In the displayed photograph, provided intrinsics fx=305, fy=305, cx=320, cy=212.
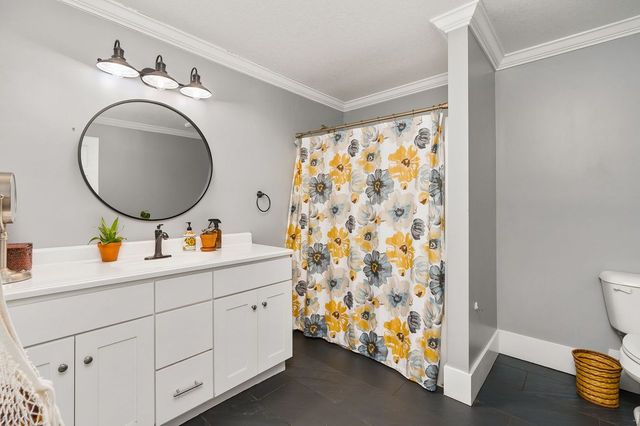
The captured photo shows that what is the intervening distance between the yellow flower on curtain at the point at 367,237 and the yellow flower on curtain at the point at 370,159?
0.45 m

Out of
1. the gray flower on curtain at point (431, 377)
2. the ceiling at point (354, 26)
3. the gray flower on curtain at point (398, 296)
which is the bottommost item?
the gray flower on curtain at point (431, 377)

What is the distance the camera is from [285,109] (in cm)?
289

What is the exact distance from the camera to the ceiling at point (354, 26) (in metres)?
1.83

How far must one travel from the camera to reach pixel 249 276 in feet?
6.31

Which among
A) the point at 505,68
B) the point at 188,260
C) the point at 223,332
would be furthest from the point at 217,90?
the point at 505,68

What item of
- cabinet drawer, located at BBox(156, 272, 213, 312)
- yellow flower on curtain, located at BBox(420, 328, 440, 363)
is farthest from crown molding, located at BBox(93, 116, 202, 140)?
yellow flower on curtain, located at BBox(420, 328, 440, 363)

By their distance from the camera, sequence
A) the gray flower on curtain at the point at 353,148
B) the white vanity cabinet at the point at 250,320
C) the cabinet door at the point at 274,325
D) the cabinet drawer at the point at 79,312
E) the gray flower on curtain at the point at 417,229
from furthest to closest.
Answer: the gray flower on curtain at the point at 353,148
the gray flower on curtain at the point at 417,229
the cabinet door at the point at 274,325
the white vanity cabinet at the point at 250,320
the cabinet drawer at the point at 79,312

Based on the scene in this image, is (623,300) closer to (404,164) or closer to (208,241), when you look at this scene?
(404,164)

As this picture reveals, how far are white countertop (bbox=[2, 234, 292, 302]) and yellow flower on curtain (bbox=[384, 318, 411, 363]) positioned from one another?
37.5 inches

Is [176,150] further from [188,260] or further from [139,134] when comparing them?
[188,260]

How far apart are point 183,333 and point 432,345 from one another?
5.08ft

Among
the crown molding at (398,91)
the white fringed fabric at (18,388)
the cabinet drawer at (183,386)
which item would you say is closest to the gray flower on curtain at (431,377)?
the cabinet drawer at (183,386)

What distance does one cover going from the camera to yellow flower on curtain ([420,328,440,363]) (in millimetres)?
2016

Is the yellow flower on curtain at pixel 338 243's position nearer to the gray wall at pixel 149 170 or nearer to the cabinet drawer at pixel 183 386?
the gray wall at pixel 149 170
